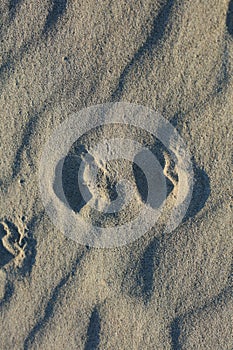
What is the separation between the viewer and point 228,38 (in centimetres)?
114

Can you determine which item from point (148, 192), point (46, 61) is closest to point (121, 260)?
point (148, 192)

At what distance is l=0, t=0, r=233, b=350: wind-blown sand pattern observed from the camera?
116cm

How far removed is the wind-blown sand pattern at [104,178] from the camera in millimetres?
Result: 1164

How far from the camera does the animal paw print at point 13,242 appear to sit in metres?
1.24

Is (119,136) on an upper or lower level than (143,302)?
upper

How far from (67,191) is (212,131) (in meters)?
0.47

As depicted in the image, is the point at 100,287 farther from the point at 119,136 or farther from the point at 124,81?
the point at 124,81

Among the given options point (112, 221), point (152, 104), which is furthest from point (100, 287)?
point (152, 104)

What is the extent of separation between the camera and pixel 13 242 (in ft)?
4.09

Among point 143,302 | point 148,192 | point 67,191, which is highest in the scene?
point 67,191

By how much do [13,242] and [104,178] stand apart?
0.35 m

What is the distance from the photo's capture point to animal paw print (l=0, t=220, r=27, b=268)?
124 cm

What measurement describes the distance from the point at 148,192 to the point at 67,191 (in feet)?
0.81

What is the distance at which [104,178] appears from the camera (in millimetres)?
1223
